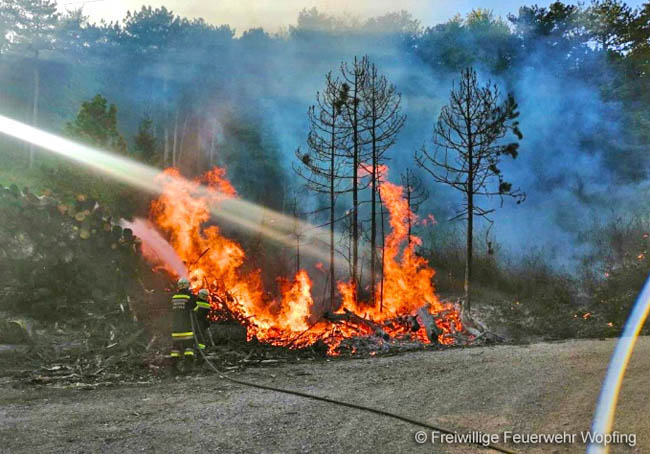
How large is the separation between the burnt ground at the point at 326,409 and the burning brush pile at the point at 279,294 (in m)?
3.21

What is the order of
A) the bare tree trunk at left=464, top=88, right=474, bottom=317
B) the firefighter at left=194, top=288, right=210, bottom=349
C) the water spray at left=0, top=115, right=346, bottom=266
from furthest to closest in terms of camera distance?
the water spray at left=0, top=115, right=346, bottom=266, the bare tree trunk at left=464, top=88, right=474, bottom=317, the firefighter at left=194, top=288, right=210, bottom=349

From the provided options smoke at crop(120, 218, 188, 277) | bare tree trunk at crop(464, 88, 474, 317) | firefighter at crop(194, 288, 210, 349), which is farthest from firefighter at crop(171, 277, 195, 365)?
bare tree trunk at crop(464, 88, 474, 317)

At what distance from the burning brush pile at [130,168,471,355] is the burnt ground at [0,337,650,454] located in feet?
10.5

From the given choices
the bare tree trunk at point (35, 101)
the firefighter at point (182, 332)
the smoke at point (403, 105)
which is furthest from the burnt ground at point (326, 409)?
the bare tree trunk at point (35, 101)

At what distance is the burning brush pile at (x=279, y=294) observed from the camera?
521 inches

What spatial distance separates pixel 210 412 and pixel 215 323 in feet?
18.9

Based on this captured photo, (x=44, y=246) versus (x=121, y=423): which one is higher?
(x=44, y=246)

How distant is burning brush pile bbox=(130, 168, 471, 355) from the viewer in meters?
13.2

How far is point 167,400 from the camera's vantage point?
764cm

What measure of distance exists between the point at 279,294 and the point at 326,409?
530 inches

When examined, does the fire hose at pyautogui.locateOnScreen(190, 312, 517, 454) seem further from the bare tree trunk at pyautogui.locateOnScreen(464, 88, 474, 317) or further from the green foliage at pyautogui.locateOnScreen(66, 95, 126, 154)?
the green foliage at pyautogui.locateOnScreen(66, 95, 126, 154)

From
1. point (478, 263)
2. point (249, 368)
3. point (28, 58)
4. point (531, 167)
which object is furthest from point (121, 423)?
point (28, 58)

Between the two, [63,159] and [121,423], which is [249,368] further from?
[63,159]

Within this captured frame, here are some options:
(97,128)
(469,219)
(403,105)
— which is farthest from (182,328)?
(403,105)
